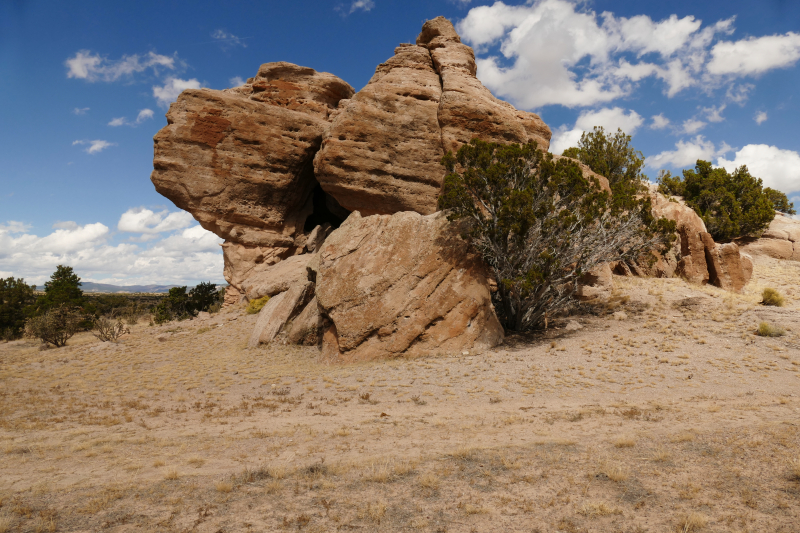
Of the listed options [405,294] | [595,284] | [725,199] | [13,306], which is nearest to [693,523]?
[405,294]

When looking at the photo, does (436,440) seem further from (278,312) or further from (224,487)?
(278,312)

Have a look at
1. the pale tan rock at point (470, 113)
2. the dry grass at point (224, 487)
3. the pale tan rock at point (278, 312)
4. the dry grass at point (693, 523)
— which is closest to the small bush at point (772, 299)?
the pale tan rock at point (470, 113)

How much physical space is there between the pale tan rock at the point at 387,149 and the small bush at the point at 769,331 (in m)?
13.8

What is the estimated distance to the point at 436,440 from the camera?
707 cm

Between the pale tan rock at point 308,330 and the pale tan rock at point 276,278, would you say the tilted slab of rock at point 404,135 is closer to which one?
the pale tan rock at point 276,278

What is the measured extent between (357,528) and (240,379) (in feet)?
31.4

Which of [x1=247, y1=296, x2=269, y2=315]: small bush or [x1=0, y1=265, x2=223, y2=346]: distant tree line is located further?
[x1=0, y1=265, x2=223, y2=346]: distant tree line

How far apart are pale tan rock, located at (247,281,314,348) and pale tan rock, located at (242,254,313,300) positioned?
2.89 metres

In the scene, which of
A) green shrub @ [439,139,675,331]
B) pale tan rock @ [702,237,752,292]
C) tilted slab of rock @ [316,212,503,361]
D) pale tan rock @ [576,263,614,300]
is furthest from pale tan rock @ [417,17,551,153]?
pale tan rock @ [702,237,752,292]

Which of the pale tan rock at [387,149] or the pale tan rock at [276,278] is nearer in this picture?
the pale tan rock at [387,149]

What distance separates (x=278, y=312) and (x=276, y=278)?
507cm

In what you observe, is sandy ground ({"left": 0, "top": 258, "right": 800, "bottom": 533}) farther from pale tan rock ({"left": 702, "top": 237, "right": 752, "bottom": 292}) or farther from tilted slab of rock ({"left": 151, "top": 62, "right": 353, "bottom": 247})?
tilted slab of rock ({"left": 151, "top": 62, "right": 353, "bottom": 247})

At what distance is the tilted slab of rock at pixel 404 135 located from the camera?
1995 centimetres

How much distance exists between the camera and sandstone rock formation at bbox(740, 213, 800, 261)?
101ft
